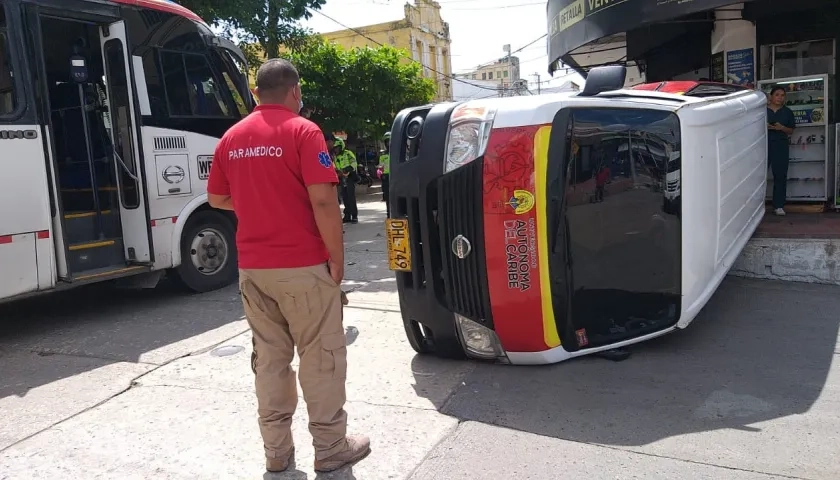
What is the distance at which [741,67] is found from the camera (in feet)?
29.3

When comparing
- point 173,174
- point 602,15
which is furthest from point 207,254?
point 602,15

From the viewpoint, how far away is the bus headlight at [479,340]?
4.24m

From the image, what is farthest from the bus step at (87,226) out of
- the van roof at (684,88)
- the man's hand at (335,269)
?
the van roof at (684,88)

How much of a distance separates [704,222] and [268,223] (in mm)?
3062

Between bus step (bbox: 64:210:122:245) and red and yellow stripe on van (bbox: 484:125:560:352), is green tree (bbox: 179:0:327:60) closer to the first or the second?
bus step (bbox: 64:210:122:245)

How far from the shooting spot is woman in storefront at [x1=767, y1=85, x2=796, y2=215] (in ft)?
26.1

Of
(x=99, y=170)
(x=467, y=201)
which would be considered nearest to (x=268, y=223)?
(x=467, y=201)

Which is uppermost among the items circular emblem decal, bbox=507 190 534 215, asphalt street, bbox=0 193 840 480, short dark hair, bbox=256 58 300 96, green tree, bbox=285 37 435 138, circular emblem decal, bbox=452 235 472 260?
green tree, bbox=285 37 435 138

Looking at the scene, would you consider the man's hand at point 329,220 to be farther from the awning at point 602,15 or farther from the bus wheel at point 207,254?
the awning at point 602,15

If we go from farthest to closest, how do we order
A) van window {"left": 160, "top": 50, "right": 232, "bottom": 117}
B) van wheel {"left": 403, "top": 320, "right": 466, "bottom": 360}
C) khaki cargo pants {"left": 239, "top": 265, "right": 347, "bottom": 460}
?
van window {"left": 160, "top": 50, "right": 232, "bottom": 117} < van wheel {"left": 403, "top": 320, "right": 466, "bottom": 360} < khaki cargo pants {"left": 239, "top": 265, "right": 347, "bottom": 460}

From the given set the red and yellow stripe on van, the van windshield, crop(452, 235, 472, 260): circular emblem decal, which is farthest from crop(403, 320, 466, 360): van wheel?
the van windshield

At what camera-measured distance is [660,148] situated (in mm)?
4188

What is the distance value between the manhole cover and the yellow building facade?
32859 mm

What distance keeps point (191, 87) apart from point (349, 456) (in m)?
4.98
